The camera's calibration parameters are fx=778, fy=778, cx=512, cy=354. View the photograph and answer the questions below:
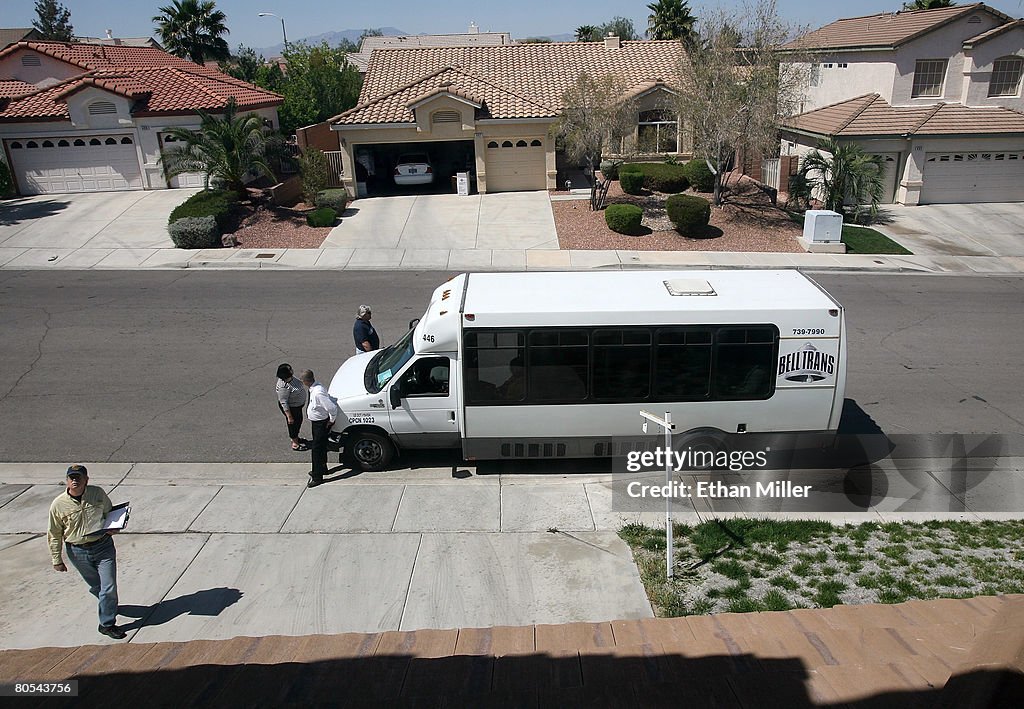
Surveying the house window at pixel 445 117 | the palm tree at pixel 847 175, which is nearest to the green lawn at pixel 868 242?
the palm tree at pixel 847 175

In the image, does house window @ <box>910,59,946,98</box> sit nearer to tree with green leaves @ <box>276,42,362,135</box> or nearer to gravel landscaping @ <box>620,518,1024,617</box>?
gravel landscaping @ <box>620,518,1024,617</box>

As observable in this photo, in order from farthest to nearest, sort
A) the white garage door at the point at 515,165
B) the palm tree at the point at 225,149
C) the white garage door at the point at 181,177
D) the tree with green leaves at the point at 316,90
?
the tree with green leaves at the point at 316,90 → the white garage door at the point at 515,165 → the white garage door at the point at 181,177 → the palm tree at the point at 225,149

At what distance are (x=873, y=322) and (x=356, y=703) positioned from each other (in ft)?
53.8

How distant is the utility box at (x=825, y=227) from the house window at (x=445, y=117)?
14353 mm

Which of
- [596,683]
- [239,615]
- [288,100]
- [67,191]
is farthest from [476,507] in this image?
[288,100]

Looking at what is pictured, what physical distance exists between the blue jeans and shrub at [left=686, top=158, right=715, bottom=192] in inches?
1094

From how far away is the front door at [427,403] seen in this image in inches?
425

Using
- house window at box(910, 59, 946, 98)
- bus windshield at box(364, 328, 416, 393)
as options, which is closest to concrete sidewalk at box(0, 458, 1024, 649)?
bus windshield at box(364, 328, 416, 393)

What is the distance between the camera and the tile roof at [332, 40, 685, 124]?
105 feet

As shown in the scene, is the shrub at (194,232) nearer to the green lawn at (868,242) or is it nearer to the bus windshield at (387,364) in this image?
the bus windshield at (387,364)

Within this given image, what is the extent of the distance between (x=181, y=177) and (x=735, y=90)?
22095 mm

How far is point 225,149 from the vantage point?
2758cm

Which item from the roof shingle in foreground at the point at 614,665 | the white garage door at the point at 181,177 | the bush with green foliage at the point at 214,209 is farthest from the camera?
the white garage door at the point at 181,177

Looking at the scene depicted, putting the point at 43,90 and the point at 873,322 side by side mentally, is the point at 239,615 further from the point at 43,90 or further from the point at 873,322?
the point at 43,90
